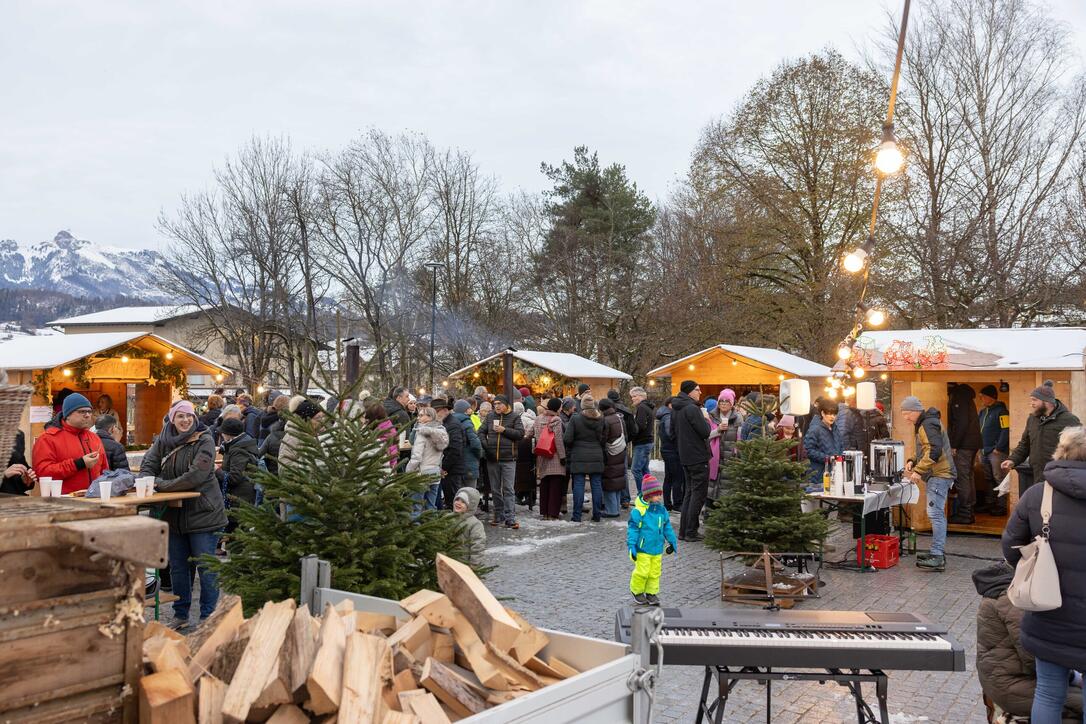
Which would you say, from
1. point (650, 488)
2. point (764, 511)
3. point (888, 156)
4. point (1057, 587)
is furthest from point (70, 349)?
point (1057, 587)

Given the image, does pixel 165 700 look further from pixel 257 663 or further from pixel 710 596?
pixel 710 596

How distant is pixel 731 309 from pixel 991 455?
773 inches

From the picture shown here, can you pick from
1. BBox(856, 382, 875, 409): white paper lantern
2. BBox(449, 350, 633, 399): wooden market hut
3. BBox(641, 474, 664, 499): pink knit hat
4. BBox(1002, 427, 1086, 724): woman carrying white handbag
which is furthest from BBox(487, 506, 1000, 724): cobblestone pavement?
BBox(449, 350, 633, 399): wooden market hut

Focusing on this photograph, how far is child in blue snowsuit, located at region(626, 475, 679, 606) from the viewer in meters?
7.82

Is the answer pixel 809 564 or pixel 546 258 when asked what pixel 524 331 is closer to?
pixel 546 258

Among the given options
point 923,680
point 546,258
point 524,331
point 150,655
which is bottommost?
point 923,680

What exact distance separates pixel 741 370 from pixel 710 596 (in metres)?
14.5

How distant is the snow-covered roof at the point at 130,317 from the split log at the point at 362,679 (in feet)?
144

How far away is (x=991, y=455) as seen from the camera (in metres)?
12.5

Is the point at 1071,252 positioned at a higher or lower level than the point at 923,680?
higher

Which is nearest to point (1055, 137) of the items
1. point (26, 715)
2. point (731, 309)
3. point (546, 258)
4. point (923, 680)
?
point (731, 309)

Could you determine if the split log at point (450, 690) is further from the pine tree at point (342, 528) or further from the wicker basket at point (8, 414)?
the pine tree at point (342, 528)

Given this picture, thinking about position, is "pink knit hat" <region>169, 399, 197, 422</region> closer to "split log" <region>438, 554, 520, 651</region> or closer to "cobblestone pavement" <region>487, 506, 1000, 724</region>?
"cobblestone pavement" <region>487, 506, 1000, 724</region>

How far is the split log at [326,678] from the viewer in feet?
6.65
